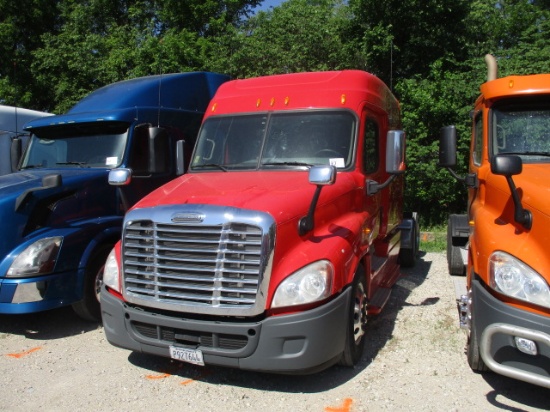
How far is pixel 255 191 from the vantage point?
14.0ft

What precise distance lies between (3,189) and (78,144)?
1298 mm

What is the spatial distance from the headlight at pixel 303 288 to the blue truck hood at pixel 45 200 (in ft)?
9.88

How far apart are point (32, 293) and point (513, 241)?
449cm

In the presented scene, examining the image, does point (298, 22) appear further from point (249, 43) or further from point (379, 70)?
point (379, 70)

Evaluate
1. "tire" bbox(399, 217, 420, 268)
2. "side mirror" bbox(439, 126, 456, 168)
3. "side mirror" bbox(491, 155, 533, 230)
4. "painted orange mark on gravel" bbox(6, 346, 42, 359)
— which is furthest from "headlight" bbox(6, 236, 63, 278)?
"tire" bbox(399, 217, 420, 268)

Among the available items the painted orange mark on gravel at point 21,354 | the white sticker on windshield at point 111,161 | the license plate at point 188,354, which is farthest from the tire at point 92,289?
the license plate at point 188,354

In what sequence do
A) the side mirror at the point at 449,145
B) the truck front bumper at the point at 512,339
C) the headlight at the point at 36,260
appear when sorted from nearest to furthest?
the truck front bumper at the point at 512,339 → the headlight at the point at 36,260 → the side mirror at the point at 449,145

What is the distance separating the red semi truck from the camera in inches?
150

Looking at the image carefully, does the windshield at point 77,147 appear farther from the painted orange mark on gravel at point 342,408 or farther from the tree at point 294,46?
the tree at point 294,46

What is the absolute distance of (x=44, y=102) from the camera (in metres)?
20.0

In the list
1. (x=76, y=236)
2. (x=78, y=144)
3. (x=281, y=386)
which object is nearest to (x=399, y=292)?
(x=281, y=386)

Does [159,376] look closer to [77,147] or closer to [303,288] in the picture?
[303,288]

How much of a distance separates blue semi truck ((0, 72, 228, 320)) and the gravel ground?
66 cm

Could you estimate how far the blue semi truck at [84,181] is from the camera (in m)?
5.22
